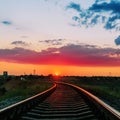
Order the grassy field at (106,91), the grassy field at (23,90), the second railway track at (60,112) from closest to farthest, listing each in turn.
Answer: the second railway track at (60,112)
the grassy field at (106,91)
the grassy field at (23,90)

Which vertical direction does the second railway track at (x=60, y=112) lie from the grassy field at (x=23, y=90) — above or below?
below

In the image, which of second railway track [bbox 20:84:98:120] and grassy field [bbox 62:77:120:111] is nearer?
second railway track [bbox 20:84:98:120]

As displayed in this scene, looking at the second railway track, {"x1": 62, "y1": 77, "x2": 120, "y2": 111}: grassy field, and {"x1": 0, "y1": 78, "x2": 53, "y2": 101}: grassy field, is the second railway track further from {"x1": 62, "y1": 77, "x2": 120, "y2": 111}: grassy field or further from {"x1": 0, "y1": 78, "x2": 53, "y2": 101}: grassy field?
{"x1": 0, "y1": 78, "x2": 53, "y2": 101}: grassy field

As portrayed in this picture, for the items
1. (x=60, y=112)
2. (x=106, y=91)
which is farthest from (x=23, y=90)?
(x=60, y=112)

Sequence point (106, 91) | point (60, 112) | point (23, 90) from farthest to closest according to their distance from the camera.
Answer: point (106, 91)
point (23, 90)
point (60, 112)

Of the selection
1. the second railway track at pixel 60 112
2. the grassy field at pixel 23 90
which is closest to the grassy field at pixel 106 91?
the second railway track at pixel 60 112

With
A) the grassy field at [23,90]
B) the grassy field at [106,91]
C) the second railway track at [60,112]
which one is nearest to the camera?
the second railway track at [60,112]

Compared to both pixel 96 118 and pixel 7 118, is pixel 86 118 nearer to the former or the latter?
pixel 96 118

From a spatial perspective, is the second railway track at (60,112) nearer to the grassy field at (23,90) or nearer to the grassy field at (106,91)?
the grassy field at (106,91)

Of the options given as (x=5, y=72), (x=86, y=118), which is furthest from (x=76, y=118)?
(x=5, y=72)

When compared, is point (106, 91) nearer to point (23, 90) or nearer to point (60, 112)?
point (23, 90)

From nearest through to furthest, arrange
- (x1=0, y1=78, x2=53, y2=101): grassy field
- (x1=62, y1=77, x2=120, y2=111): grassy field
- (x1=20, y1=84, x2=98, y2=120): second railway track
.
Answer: (x1=20, y1=84, x2=98, y2=120): second railway track
(x1=62, y1=77, x2=120, y2=111): grassy field
(x1=0, y1=78, x2=53, y2=101): grassy field

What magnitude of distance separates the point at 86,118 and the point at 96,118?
1.22 ft

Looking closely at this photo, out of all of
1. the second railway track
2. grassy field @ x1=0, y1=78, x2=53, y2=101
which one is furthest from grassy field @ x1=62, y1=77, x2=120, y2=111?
grassy field @ x1=0, y1=78, x2=53, y2=101
